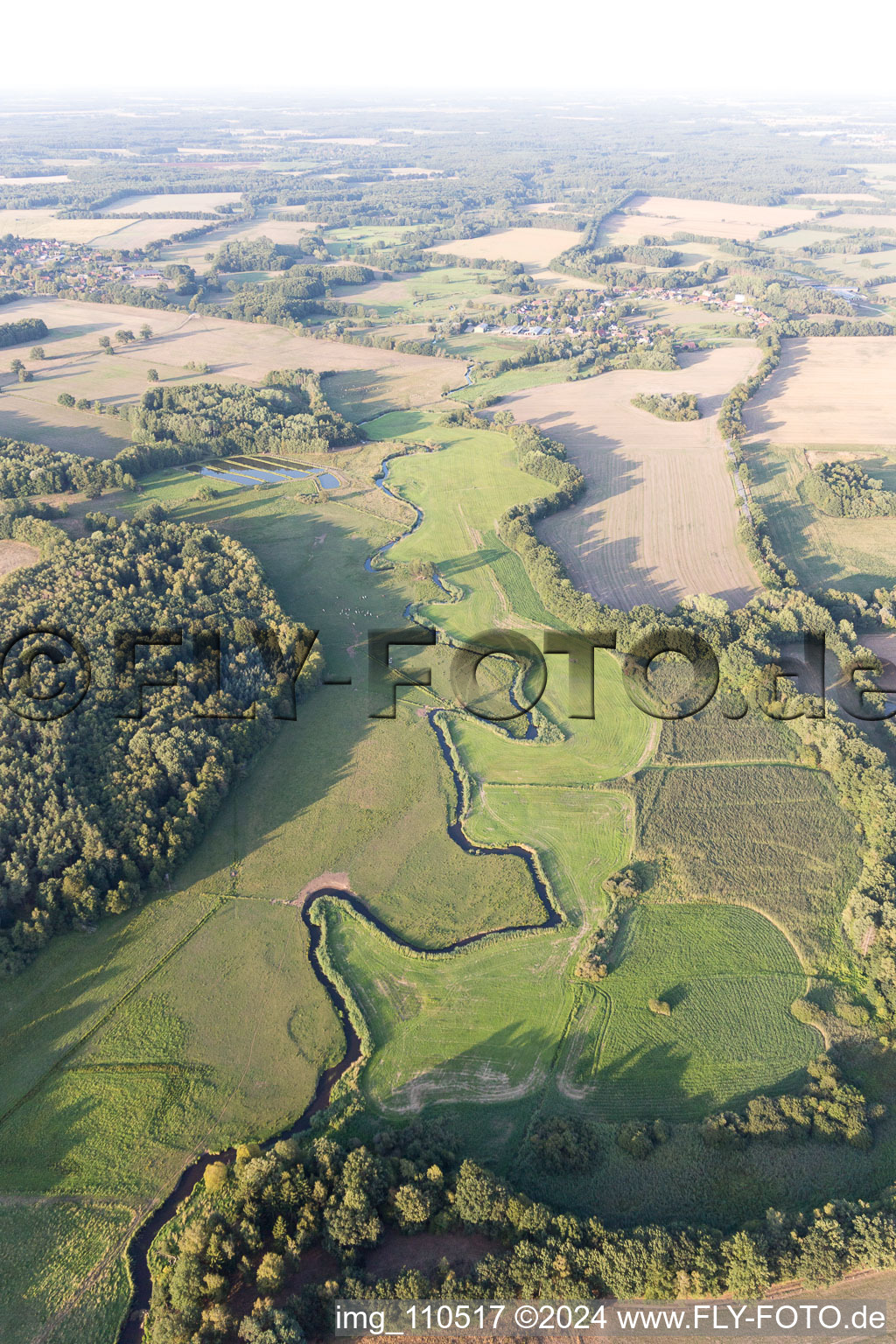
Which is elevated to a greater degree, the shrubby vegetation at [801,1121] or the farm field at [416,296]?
the farm field at [416,296]

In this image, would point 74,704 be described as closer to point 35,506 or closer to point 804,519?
point 35,506

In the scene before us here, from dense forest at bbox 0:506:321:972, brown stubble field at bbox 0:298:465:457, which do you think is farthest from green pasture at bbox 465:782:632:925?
brown stubble field at bbox 0:298:465:457

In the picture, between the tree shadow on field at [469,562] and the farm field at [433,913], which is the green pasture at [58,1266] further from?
the tree shadow on field at [469,562]

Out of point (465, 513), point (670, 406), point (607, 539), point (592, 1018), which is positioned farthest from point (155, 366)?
point (592, 1018)

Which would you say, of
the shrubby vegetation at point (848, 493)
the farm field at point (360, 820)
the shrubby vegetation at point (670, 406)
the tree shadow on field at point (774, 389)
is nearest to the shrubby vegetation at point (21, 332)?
the farm field at point (360, 820)

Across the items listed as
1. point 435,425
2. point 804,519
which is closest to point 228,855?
point 804,519

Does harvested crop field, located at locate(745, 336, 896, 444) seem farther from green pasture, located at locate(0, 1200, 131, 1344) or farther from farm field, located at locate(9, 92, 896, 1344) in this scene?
green pasture, located at locate(0, 1200, 131, 1344)
